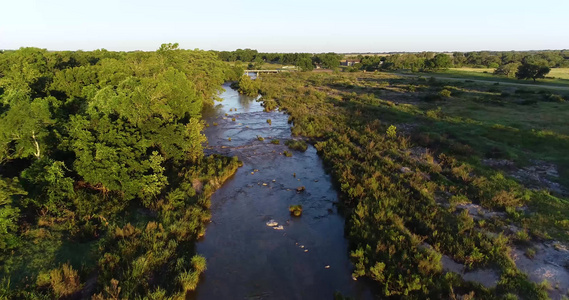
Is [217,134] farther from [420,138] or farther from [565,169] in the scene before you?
[565,169]

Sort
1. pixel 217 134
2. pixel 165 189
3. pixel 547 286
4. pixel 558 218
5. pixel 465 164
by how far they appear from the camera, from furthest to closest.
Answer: pixel 217 134 → pixel 465 164 → pixel 165 189 → pixel 558 218 → pixel 547 286

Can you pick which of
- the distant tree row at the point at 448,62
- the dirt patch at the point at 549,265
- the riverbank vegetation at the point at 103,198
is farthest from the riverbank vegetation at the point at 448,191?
the distant tree row at the point at 448,62

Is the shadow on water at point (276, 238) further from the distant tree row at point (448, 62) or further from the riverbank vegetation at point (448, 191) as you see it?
the distant tree row at point (448, 62)

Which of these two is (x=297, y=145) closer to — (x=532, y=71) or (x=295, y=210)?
(x=295, y=210)

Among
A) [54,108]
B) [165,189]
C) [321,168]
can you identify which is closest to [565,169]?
[321,168]

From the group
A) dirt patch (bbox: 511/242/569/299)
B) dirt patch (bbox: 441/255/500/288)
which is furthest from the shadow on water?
dirt patch (bbox: 511/242/569/299)

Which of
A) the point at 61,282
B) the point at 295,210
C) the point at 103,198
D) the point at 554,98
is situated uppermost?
the point at 554,98

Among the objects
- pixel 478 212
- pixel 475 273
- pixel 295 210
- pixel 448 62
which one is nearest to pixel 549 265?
pixel 475 273
